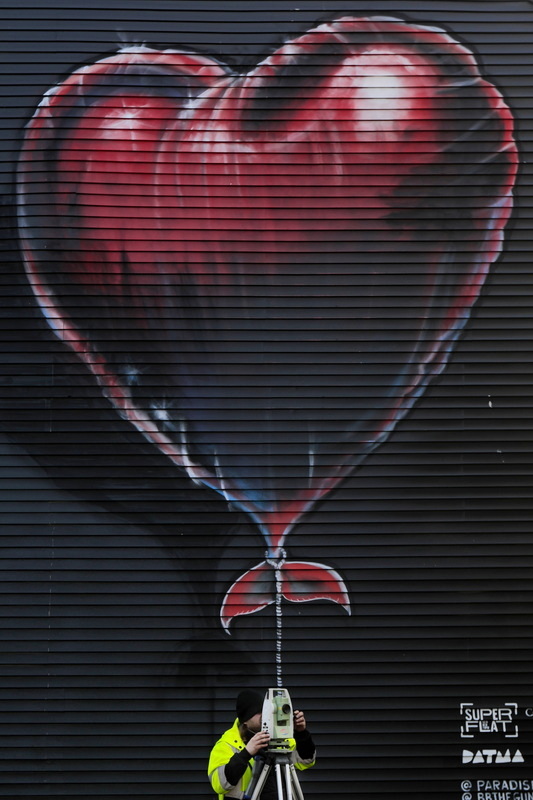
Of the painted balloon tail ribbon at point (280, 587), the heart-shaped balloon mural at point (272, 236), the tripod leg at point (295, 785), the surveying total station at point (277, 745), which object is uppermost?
the heart-shaped balloon mural at point (272, 236)

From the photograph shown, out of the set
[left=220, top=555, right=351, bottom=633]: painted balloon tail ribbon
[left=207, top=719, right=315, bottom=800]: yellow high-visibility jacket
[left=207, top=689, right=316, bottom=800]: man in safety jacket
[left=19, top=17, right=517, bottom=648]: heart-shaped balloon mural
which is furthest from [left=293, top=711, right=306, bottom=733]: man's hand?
→ [left=19, top=17, right=517, bottom=648]: heart-shaped balloon mural

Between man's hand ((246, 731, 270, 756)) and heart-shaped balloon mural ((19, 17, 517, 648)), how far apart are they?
79.0 inches

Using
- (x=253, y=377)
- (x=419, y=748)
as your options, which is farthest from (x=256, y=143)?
(x=419, y=748)

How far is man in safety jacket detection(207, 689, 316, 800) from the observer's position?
5.17 m

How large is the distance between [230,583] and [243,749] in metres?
1.87

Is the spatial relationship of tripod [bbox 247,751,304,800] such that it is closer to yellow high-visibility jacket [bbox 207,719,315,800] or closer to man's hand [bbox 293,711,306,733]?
yellow high-visibility jacket [bbox 207,719,315,800]

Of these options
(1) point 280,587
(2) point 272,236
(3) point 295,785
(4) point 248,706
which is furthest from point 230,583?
(2) point 272,236

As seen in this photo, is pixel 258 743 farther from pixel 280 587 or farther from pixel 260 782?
pixel 280 587

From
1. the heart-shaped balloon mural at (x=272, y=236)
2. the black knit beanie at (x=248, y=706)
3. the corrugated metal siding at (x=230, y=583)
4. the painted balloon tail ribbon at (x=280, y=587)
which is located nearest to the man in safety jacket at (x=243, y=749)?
the black knit beanie at (x=248, y=706)

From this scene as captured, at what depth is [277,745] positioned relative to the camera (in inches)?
199

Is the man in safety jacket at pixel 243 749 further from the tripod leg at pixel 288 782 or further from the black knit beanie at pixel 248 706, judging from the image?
the tripod leg at pixel 288 782

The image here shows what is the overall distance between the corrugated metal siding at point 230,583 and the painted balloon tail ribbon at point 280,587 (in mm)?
60

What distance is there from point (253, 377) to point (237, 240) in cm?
104

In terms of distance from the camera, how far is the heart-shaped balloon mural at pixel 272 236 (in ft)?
23.2
